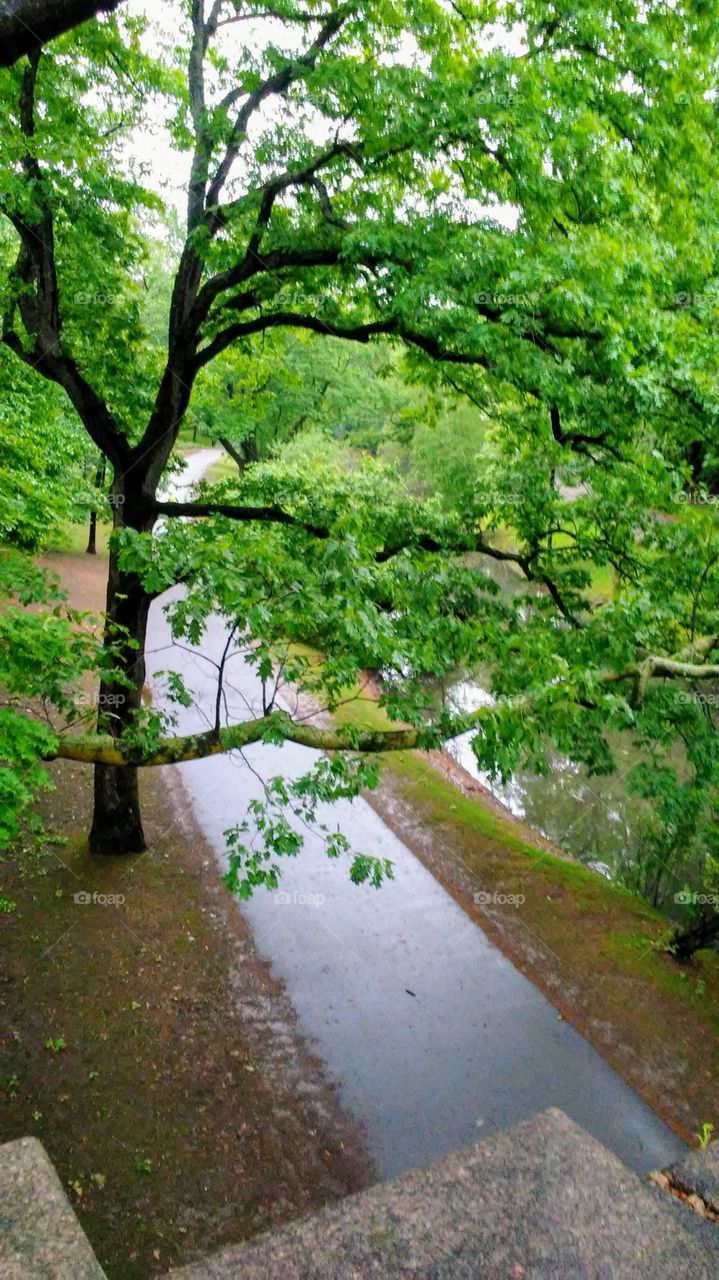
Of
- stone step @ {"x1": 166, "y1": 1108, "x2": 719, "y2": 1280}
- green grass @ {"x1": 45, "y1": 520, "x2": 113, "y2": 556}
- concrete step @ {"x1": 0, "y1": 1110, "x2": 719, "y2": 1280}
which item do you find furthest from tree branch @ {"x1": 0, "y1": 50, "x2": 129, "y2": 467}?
green grass @ {"x1": 45, "y1": 520, "x2": 113, "y2": 556}

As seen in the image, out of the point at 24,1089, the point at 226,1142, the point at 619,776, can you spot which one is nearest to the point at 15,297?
the point at 24,1089

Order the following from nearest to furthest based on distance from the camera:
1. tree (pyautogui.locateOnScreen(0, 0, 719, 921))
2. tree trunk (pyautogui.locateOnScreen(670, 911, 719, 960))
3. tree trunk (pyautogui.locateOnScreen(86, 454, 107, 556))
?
tree (pyautogui.locateOnScreen(0, 0, 719, 921)) < tree trunk (pyautogui.locateOnScreen(670, 911, 719, 960)) < tree trunk (pyautogui.locateOnScreen(86, 454, 107, 556))

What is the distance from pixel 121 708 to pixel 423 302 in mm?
5444

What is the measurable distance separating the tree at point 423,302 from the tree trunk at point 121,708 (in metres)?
0.08

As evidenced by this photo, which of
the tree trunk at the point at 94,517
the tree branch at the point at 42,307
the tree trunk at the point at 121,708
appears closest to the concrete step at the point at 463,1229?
the tree trunk at the point at 121,708

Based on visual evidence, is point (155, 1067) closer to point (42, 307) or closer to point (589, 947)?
point (589, 947)

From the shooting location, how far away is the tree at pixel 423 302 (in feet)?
16.8

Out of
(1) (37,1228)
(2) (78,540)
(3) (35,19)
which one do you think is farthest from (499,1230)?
(2) (78,540)

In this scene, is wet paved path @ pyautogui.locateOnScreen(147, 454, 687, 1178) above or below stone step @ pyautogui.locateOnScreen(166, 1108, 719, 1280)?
below

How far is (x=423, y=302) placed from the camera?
5332 mm

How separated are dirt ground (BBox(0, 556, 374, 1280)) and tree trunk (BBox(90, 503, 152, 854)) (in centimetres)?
35

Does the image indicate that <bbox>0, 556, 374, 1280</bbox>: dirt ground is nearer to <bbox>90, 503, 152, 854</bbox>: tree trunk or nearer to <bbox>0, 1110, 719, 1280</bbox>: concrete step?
<bbox>90, 503, 152, 854</bbox>: tree trunk

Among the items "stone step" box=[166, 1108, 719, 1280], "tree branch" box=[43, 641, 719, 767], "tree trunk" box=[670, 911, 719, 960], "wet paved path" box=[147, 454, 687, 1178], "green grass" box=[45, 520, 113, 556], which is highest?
"green grass" box=[45, 520, 113, 556]

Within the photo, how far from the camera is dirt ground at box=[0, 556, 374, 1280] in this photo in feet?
18.2
